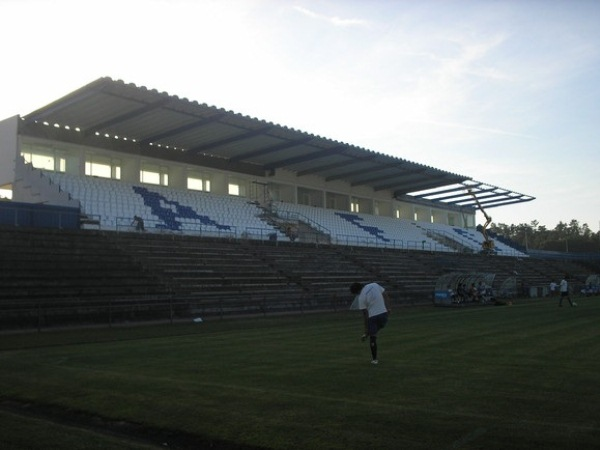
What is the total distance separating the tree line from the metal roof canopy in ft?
168

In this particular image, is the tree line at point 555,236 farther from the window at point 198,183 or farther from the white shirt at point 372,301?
the white shirt at point 372,301

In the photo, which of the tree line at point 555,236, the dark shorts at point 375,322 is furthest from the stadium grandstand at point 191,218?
the tree line at point 555,236

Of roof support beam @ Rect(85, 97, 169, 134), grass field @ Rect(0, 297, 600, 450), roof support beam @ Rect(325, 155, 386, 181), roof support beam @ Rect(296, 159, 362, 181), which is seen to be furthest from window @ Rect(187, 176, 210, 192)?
grass field @ Rect(0, 297, 600, 450)

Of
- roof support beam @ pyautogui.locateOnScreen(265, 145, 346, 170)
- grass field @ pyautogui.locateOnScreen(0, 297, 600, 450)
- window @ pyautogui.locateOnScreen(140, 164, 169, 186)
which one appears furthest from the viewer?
roof support beam @ pyautogui.locateOnScreen(265, 145, 346, 170)

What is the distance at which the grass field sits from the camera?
5875 mm

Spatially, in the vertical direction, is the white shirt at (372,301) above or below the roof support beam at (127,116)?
below

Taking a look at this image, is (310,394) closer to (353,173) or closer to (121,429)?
(121,429)

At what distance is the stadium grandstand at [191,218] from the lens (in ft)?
78.0

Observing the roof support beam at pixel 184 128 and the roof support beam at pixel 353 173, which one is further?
the roof support beam at pixel 353 173

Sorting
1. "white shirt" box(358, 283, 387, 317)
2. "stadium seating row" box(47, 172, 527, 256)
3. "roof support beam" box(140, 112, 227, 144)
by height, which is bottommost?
"white shirt" box(358, 283, 387, 317)

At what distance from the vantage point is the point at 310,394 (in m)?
7.83

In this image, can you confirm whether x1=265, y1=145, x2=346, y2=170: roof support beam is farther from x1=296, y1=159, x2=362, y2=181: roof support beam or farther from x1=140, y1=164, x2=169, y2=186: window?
x1=140, y1=164, x2=169, y2=186: window

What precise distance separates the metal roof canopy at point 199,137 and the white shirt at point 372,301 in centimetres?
2212

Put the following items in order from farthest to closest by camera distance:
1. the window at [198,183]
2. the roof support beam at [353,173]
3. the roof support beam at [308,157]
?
the roof support beam at [353,173]
the window at [198,183]
the roof support beam at [308,157]
